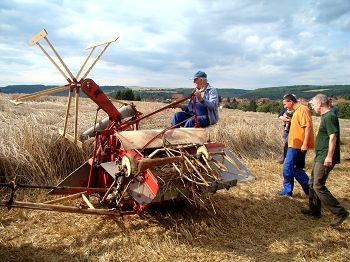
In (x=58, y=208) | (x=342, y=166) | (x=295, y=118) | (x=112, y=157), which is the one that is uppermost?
(x=295, y=118)

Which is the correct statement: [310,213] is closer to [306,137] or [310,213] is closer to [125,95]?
[306,137]

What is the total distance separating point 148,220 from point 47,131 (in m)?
3.28

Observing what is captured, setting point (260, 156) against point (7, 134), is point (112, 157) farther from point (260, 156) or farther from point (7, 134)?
point (260, 156)

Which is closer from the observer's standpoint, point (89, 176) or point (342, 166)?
point (89, 176)

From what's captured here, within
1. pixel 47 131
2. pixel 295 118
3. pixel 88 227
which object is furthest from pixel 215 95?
pixel 47 131

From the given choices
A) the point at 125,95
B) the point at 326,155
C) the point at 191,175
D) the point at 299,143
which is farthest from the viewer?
the point at 125,95

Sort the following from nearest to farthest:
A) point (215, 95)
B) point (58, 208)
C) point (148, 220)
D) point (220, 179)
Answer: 1. point (58, 208)
2. point (220, 179)
3. point (148, 220)
4. point (215, 95)

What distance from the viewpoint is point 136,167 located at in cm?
402

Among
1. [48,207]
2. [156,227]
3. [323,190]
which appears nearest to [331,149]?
[323,190]

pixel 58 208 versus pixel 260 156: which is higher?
→ pixel 58 208

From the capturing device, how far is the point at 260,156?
1088cm

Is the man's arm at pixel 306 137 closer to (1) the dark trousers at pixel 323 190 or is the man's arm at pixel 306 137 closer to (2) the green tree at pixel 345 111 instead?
(1) the dark trousers at pixel 323 190

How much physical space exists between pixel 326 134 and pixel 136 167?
135 inches

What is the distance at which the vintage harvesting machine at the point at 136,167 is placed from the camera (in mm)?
4352
